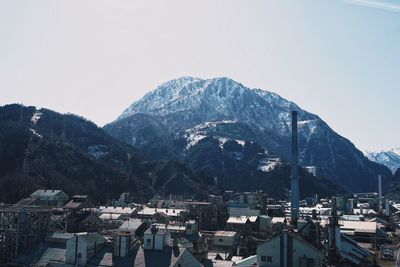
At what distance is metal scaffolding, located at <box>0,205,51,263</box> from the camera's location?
189 ft

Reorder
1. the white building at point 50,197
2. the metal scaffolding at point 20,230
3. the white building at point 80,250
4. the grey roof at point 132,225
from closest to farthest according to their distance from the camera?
the white building at point 80,250
the metal scaffolding at point 20,230
the grey roof at point 132,225
the white building at point 50,197

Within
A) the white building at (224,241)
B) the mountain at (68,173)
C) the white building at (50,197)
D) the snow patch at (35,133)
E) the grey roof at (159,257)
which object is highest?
the snow patch at (35,133)

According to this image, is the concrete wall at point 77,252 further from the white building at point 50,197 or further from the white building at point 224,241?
the white building at point 50,197

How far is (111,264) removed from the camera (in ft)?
144

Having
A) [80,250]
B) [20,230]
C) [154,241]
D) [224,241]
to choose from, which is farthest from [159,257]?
[224,241]

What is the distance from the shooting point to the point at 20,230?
2331 inches

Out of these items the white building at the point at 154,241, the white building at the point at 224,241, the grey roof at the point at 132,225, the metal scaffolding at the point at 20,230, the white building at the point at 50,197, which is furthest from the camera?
the white building at the point at 50,197

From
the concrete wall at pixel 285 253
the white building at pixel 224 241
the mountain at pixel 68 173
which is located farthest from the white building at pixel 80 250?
the mountain at pixel 68 173

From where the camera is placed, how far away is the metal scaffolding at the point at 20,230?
2268 inches

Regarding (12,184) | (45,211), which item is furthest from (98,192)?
(45,211)

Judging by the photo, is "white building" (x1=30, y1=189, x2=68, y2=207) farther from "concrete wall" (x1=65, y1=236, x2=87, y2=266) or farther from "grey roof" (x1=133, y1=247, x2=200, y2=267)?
"grey roof" (x1=133, y1=247, x2=200, y2=267)

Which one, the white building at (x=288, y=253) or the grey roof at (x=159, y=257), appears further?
the grey roof at (x=159, y=257)

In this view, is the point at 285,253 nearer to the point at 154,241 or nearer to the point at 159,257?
the point at 159,257

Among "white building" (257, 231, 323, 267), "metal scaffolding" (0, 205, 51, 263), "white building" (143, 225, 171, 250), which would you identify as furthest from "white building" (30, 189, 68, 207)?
"white building" (257, 231, 323, 267)
